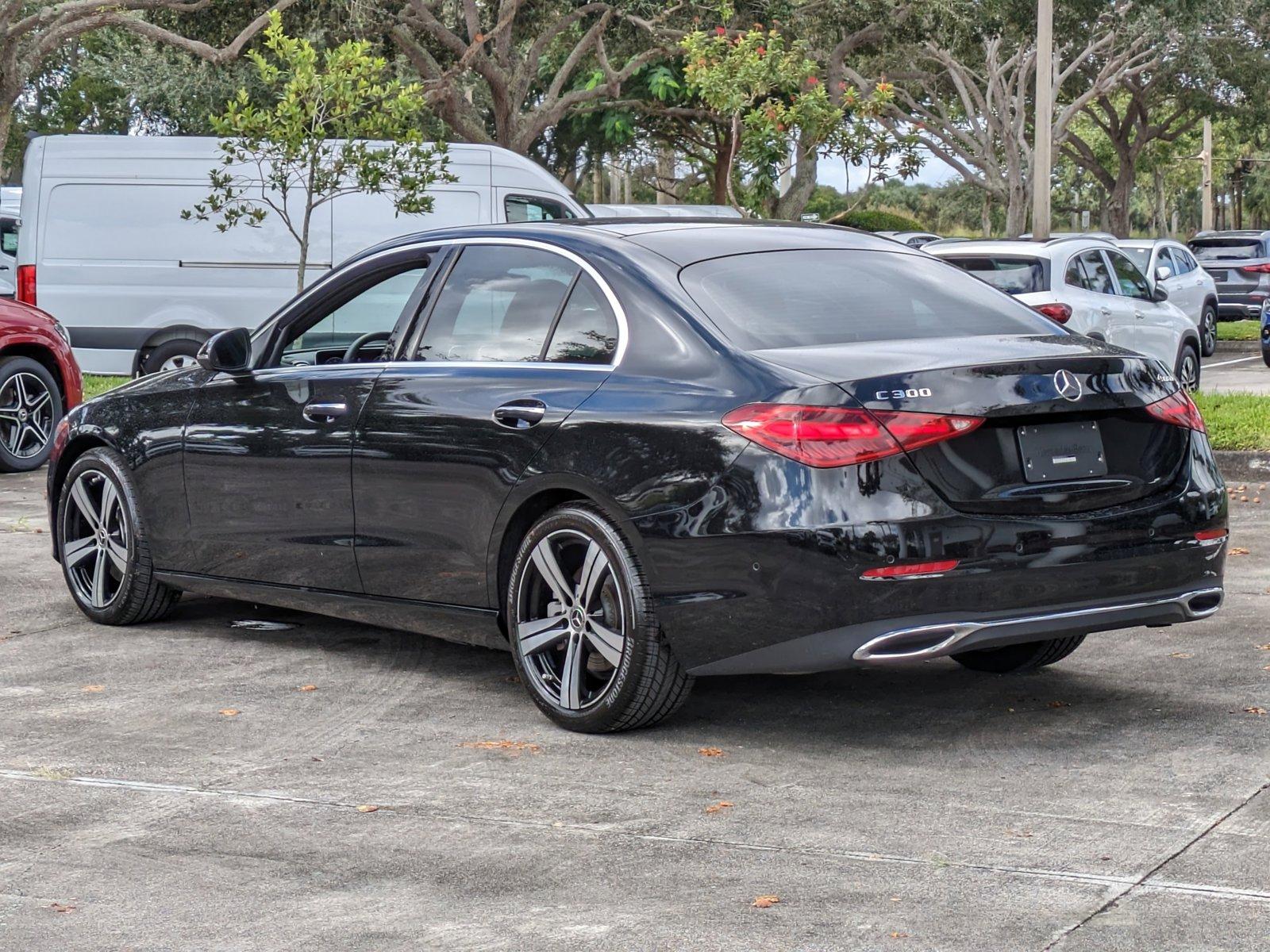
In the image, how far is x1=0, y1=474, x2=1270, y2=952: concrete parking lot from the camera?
406 cm

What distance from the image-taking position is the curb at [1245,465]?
39.4 ft

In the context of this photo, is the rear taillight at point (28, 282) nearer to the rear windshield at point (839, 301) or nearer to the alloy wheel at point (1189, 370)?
the alloy wheel at point (1189, 370)

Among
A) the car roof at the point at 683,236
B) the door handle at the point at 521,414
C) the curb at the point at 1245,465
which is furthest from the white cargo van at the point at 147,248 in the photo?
the door handle at the point at 521,414

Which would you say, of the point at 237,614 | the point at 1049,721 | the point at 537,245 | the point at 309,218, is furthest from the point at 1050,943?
the point at 309,218

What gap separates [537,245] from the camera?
624 centimetres

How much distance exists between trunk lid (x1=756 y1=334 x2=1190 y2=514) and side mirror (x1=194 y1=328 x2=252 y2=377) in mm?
2392

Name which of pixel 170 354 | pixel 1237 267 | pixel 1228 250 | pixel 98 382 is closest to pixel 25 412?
pixel 170 354

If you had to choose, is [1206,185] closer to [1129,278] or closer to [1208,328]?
[1208,328]

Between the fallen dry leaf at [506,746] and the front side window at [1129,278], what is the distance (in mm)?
11861

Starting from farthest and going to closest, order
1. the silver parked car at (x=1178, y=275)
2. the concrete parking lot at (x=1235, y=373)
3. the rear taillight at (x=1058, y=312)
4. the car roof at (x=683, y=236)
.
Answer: the silver parked car at (x=1178, y=275), the concrete parking lot at (x=1235, y=373), the rear taillight at (x=1058, y=312), the car roof at (x=683, y=236)

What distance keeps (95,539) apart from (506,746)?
2.83m

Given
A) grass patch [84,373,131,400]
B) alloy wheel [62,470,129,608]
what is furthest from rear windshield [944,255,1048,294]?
alloy wheel [62,470,129,608]

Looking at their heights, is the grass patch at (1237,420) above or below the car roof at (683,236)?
below

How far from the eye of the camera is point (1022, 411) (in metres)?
5.30
